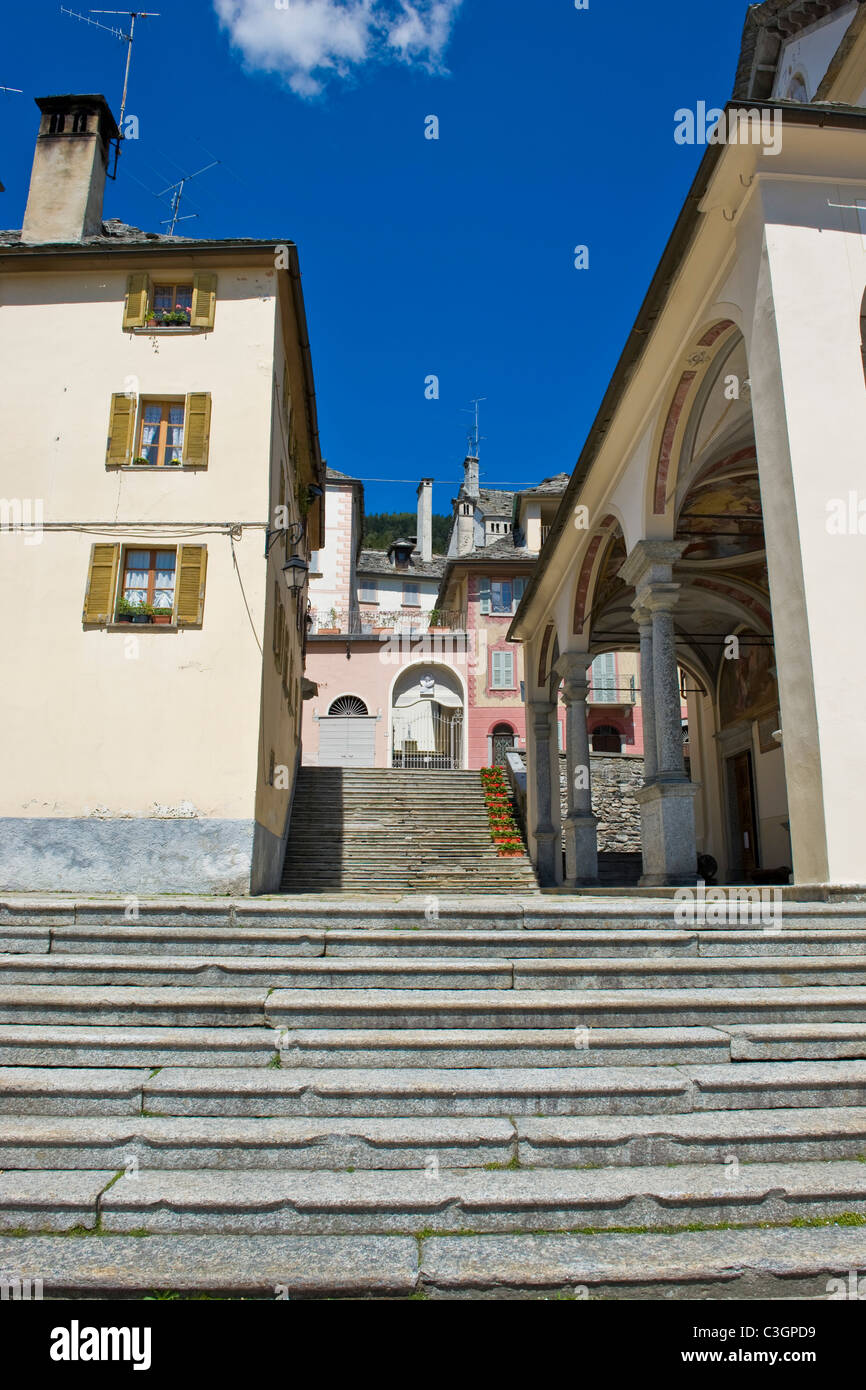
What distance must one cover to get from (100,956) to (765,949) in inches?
166

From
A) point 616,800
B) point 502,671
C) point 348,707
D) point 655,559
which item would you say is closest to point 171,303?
point 655,559

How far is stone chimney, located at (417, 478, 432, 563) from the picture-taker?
48.0 meters

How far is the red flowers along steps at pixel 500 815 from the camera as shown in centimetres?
1706

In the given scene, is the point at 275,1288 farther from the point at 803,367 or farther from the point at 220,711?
the point at 220,711

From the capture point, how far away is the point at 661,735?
10.9 meters

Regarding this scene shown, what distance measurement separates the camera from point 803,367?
7.47 m

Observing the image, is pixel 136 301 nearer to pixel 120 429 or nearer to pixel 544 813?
pixel 120 429

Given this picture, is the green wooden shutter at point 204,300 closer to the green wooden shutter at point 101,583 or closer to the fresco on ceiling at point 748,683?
the green wooden shutter at point 101,583

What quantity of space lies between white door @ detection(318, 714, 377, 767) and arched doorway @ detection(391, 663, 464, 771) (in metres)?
1.30

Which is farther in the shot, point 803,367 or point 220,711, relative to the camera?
point 220,711

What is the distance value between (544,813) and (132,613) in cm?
955

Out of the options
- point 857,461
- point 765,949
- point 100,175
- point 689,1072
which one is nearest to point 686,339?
point 857,461

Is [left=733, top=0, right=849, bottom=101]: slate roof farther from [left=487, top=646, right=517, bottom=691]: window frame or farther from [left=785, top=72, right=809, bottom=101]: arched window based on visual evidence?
[left=487, top=646, right=517, bottom=691]: window frame

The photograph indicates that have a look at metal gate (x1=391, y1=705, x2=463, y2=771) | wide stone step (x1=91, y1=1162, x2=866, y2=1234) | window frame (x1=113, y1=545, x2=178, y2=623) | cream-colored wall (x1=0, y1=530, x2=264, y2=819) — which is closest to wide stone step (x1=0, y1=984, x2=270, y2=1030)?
wide stone step (x1=91, y1=1162, x2=866, y2=1234)
